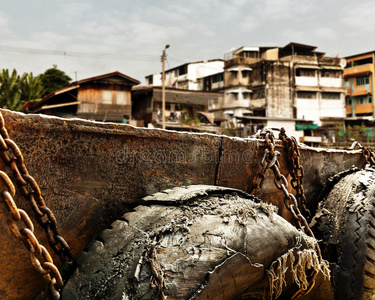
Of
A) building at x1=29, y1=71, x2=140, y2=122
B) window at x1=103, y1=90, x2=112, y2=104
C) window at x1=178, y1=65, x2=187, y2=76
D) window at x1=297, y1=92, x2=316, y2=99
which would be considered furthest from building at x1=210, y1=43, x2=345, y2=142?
window at x1=103, y1=90, x2=112, y2=104

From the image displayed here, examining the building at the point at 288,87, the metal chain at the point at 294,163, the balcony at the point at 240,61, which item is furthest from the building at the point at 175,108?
the metal chain at the point at 294,163

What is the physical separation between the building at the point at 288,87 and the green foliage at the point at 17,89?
20085mm

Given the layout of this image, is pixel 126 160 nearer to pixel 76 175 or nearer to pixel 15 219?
pixel 76 175

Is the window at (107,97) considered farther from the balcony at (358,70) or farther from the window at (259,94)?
the balcony at (358,70)

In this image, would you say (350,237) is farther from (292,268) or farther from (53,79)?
(53,79)

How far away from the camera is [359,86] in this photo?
45156 millimetres

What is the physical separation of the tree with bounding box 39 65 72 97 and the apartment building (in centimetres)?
3389

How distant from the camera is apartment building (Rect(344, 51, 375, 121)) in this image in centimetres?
4394

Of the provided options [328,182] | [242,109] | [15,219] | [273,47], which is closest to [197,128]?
[242,109]

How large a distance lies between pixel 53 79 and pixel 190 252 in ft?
130

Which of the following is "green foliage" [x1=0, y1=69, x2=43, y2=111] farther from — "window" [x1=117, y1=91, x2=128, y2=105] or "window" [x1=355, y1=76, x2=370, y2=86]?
"window" [x1=355, y1=76, x2=370, y2=86]

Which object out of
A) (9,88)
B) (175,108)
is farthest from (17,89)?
(175,108)

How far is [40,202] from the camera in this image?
1.42 meters

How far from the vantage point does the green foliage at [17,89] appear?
26.7 meters
